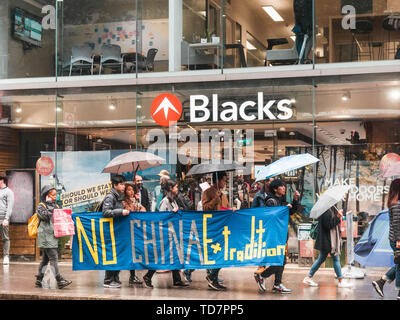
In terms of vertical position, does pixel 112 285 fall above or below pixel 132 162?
below

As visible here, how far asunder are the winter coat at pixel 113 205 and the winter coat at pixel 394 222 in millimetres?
4397

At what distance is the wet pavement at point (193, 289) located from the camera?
35.1 feet

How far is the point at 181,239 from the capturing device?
37.0ft

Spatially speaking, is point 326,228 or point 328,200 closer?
point 328,200

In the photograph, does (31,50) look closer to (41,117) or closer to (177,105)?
(41,117)

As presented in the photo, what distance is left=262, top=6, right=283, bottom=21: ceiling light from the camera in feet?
49.5

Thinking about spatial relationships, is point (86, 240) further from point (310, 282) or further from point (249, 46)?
point (249, 46)

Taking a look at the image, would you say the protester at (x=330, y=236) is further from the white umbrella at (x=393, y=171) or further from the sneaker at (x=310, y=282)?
the white umbrella at (x=393, y=171)

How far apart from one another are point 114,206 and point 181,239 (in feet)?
4.23

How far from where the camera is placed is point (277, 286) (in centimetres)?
1113

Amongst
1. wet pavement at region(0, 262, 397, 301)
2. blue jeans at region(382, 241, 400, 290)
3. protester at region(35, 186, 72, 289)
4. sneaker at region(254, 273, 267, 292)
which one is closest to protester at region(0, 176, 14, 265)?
wet pavement at region(0, 262, 397, 301)

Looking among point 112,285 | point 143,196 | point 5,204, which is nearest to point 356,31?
point 143,196

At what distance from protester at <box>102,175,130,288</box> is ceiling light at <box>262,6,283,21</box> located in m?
5.89
